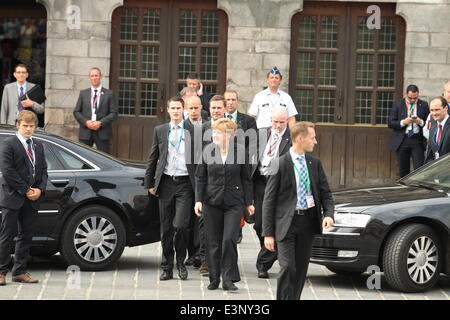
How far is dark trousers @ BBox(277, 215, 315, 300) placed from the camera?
9406 mm

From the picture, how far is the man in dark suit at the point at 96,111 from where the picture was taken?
1759cm

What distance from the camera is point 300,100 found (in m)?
19.7

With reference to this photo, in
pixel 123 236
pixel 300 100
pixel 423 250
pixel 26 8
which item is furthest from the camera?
pixel 26 8

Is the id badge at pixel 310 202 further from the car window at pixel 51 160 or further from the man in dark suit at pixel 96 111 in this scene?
the man in dark suit at pixel 96 111

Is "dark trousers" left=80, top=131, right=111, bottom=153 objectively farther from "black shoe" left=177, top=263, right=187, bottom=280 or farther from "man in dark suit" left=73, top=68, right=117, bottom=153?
"black shoe" left=177, top=263, right=187, bottom=280

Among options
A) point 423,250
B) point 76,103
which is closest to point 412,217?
point 423,250

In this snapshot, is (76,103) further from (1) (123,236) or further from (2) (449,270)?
(2) (449,270)

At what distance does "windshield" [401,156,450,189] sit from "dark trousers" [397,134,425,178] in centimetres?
546

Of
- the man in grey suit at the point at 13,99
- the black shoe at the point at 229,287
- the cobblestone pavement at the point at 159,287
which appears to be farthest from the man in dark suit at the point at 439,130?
the man in grey suit at the point at 13,99

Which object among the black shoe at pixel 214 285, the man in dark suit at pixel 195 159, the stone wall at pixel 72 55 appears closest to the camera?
the black shoe at pixel 214 285

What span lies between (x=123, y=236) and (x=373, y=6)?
28.9ft

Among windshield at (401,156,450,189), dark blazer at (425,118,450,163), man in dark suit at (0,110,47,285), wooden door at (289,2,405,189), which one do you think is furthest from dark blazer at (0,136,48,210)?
wooden door at (289,2,405,189)

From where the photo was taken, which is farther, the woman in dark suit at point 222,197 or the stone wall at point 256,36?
the stone wall at point 256,36

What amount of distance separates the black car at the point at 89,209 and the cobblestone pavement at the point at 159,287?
29 centimetres
